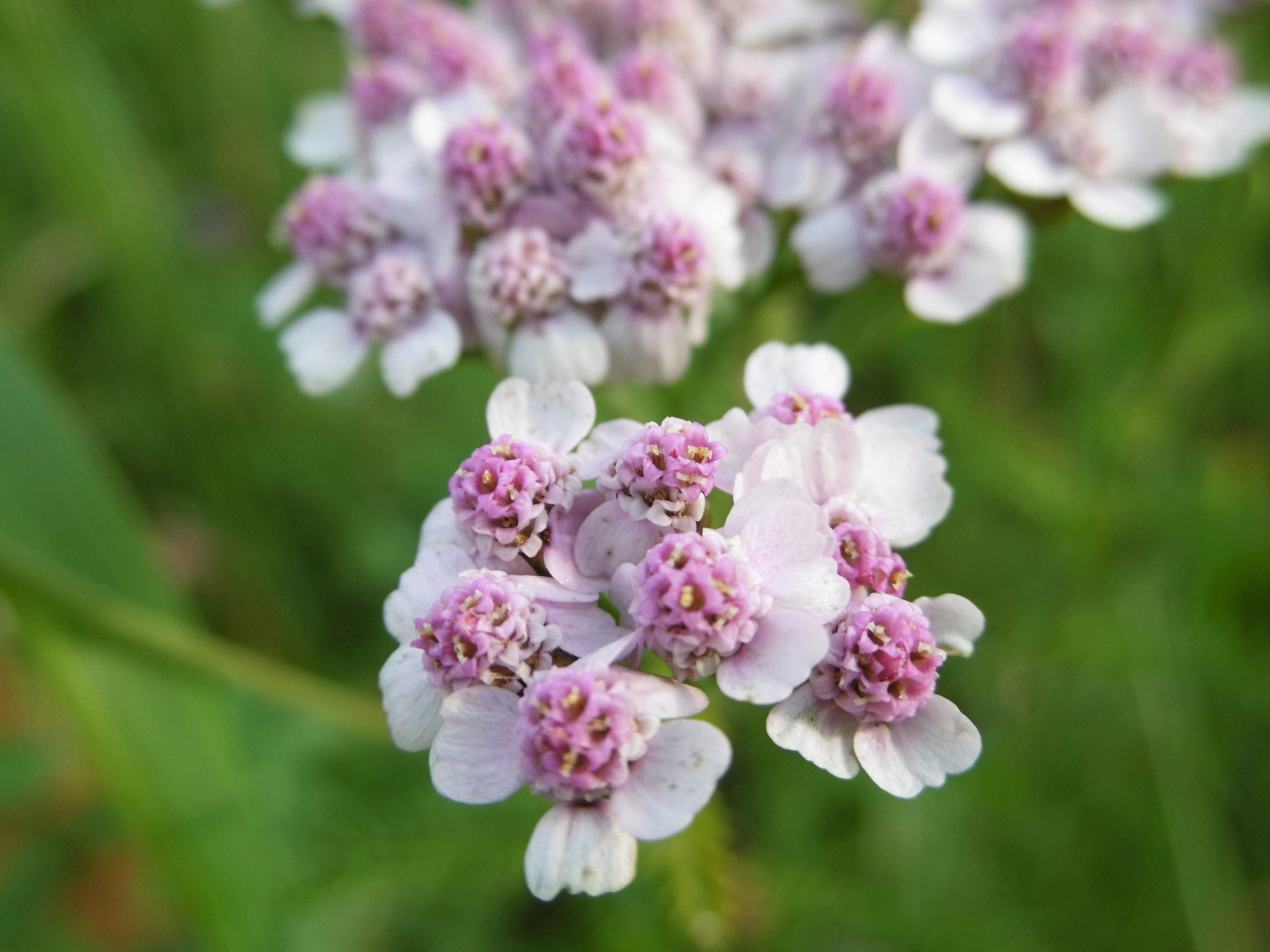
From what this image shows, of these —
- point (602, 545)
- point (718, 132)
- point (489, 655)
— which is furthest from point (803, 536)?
point (718, 132)

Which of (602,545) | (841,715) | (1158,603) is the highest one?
(602,545)

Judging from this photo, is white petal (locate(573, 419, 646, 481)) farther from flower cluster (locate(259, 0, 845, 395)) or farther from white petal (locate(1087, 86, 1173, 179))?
white petal (locate(1087, 86, 1173, 179))

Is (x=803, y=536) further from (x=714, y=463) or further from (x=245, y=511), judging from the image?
(x=245, y=511)

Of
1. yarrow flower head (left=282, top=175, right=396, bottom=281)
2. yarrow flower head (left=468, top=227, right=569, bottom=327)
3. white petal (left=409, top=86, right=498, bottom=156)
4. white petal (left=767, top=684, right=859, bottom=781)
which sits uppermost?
white petal (left=409, top=86, right=498, bottom=156)

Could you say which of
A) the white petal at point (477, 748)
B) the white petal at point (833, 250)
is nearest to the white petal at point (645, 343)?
the white petal at point (833, 250)

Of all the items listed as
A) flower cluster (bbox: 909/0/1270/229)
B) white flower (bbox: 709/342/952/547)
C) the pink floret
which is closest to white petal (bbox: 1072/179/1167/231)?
flower cluster (bbox: 909/0/1270/229)
